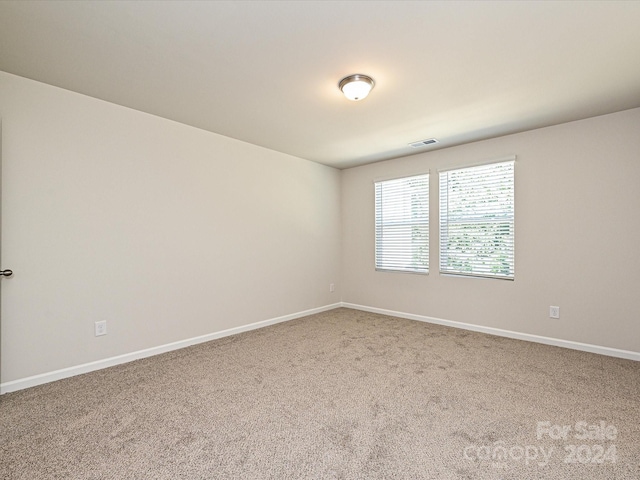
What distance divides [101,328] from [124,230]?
0.91m

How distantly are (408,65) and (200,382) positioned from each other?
9.61 feet

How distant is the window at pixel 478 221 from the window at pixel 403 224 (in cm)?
28

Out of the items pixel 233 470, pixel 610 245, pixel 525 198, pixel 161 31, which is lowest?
pixel 233 470

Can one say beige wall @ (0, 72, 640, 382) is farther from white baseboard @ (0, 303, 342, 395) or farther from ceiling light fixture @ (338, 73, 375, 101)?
ceiling light fixture @ (338, 73, 375, 101)

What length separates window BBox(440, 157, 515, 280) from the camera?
3.88 meters

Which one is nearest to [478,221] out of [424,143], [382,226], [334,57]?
[424,143]

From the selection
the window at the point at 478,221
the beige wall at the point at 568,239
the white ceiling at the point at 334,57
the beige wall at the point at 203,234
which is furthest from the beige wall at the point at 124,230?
the beige wall at the point at 568,239

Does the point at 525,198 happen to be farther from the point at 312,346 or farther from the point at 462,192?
the point at 312,346

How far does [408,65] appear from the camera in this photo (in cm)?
236

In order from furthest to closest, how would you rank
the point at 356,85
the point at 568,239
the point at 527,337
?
the point at 527,337
the point at 568,239
the point at 356,85

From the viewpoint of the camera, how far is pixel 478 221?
4086mm

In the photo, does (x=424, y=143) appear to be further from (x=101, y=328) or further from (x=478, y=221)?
(x=101, y=328)

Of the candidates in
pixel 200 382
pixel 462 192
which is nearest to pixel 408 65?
pixel 462 192

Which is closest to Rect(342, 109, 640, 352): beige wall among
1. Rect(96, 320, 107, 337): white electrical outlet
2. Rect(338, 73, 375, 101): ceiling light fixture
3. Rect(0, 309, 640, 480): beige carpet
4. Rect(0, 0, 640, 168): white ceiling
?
Rect(0, 0, 640, 168): white ceiling
